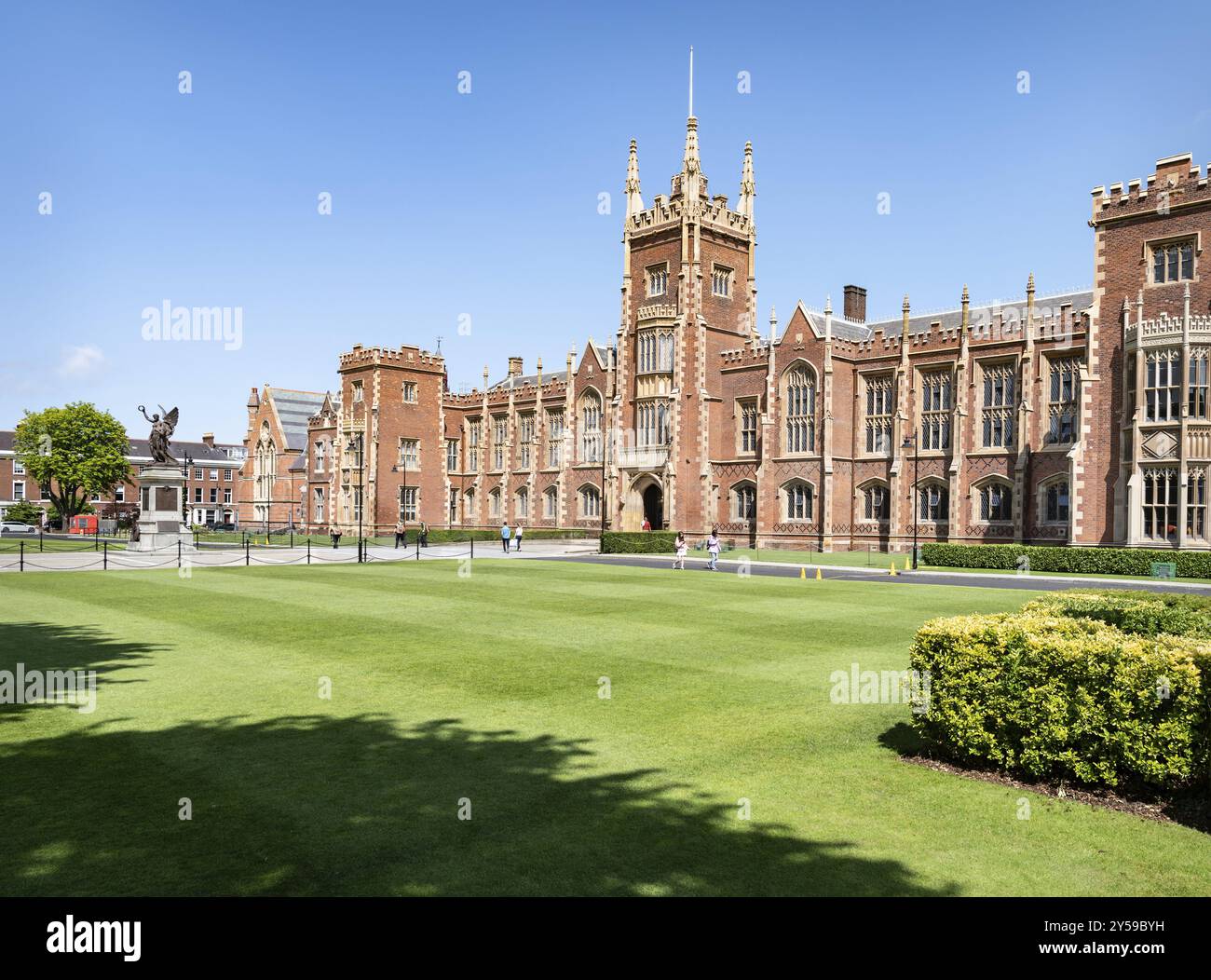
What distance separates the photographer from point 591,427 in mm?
64938

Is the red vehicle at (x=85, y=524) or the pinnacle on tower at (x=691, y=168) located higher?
the pinnacle on tower at (x=691, y=168)

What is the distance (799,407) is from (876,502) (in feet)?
24.4

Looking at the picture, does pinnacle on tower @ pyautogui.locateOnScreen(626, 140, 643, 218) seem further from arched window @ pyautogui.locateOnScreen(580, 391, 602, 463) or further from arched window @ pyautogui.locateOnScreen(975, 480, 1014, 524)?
arched window @ pyautogui.locateOnScreen(975, 480, 1014, 524)

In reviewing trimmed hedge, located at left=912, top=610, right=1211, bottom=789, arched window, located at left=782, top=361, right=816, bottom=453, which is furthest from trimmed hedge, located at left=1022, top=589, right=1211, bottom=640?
arched window, located at left=782, top=361, right=816, bottom=453

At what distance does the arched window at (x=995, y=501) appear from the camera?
43.3 m

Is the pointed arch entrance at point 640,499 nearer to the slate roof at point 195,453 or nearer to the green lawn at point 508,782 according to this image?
the green lawn at point 508,782

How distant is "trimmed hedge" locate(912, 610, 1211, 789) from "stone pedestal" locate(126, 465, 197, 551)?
40952 mm

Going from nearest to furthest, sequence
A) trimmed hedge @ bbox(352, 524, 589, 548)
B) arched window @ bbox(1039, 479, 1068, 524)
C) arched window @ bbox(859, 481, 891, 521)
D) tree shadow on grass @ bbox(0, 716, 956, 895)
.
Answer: tree shadow on grass @ bbox(0, 716, 956, 895) → arched window @ bbox(1039, 479, 1068, 524) → arched window @ bbox(859, 481, 891, 521) → trimmed hedge @ bbox(352, 524, 589, 548)

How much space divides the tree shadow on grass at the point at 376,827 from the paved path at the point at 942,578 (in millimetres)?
22075

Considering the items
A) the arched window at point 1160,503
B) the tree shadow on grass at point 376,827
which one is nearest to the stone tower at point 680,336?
the arched window at point 1160,503

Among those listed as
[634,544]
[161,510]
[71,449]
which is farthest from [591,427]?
[71,449]

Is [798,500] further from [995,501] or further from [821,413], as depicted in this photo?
[995,501]

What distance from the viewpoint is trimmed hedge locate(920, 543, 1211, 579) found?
32.1 metres
